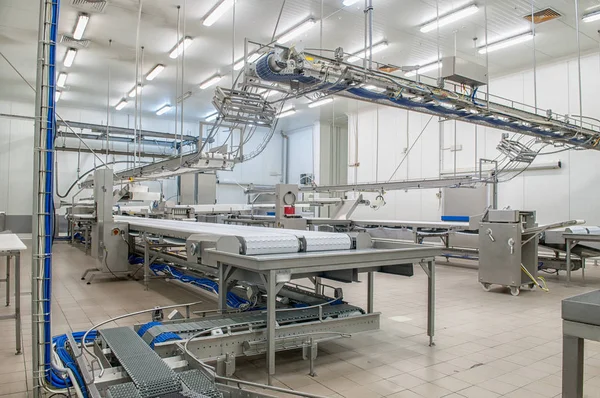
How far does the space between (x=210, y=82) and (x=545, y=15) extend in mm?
6869

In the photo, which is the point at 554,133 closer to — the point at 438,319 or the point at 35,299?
the point at 438,319

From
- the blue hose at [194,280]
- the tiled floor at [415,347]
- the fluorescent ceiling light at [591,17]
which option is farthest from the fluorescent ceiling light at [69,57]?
the fluorescent ceiling light at [591,17]

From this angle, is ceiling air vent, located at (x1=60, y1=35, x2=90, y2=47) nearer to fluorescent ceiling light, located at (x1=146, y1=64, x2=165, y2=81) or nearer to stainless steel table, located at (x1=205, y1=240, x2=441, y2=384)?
fluorescent ceiling light, located at (x1=146, y1=64, x2=165, y2=81)

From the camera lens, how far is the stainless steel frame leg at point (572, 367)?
1.21 m

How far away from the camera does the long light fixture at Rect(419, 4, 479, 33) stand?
6.07 metres

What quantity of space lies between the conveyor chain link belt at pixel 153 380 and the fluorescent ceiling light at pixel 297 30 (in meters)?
5.83

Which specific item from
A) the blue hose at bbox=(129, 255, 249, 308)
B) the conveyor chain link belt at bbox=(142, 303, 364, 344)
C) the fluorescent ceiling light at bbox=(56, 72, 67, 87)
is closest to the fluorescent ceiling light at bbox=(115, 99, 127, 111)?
the fluorescent ceiling light at bbox=(56, 72, 67, 87)

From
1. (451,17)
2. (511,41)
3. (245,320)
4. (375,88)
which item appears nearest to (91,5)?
(375,88)

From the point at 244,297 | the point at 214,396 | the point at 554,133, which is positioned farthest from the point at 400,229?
the point at 214,396

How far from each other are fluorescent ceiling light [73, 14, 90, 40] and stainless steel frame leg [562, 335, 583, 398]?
739 cm

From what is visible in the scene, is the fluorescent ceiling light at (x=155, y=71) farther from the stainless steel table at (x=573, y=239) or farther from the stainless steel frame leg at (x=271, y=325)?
the stainless steel table at (x=573, y=239)

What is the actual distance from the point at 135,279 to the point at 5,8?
4.67 meters

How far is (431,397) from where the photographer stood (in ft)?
7.48

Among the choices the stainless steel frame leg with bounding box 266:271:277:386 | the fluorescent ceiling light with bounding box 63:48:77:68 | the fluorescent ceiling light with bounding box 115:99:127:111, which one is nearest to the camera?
the stainless steel frame leg with bounding box 266:271:277:386
